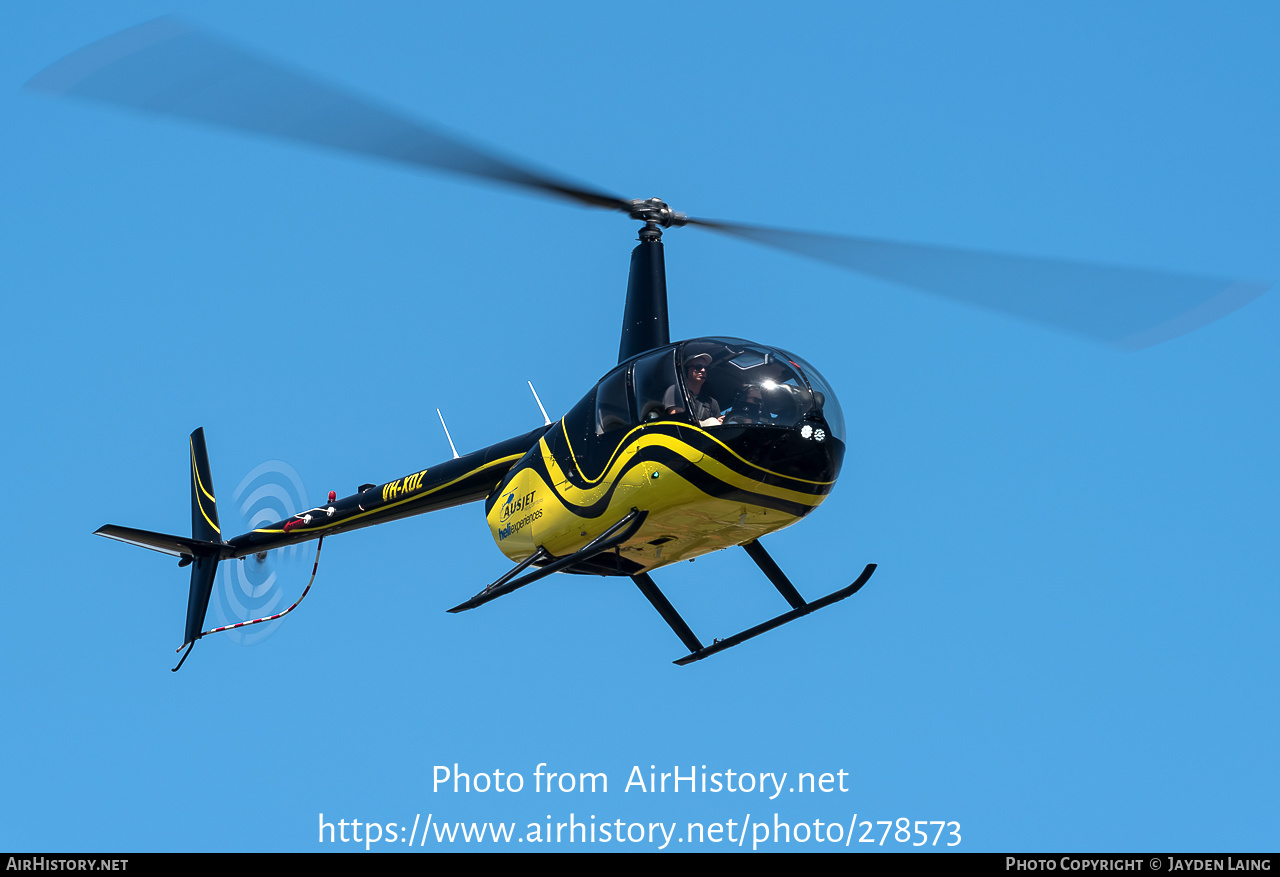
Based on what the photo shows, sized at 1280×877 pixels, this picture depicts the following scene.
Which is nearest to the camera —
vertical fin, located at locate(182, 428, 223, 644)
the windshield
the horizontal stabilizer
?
the windshield

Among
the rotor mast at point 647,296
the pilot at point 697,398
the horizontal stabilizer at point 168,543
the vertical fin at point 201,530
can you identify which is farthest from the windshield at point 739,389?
the vertical fin at point 201,530

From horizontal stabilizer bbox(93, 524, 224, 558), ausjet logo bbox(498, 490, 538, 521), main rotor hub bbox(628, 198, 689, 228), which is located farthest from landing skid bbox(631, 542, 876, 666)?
horizontal stabilizer bbox(93, 524, 224, 558)

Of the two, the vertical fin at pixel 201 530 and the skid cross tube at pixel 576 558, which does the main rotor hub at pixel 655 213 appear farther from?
the vertical fin at pixel 201 530

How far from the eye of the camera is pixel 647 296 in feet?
56.4

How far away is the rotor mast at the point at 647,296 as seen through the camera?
1711 cm

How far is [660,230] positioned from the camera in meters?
17.3

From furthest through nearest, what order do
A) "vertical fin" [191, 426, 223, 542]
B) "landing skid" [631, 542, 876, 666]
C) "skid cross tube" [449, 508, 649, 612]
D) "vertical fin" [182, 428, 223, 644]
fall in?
1. "vertical fin" [191, 426, 223, 542]
2. "vertical fin" [182, 428, 223, 644]
3. "landing skid" [631, 542, 876, 666]
4. "skid cross tube" [449, 508, 649, 612]

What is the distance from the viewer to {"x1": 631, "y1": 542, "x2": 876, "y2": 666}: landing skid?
16.5m

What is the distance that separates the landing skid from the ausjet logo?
5.64 feet

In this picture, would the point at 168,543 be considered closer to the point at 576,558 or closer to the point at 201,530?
the point at 201,530

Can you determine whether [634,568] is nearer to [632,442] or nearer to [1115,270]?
[632,442]

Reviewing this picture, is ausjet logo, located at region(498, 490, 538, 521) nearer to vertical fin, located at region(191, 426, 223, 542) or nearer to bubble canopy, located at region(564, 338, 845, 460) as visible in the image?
bubble canopy, located at region(564, 338, 845, 460)

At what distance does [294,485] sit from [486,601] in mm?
7846
